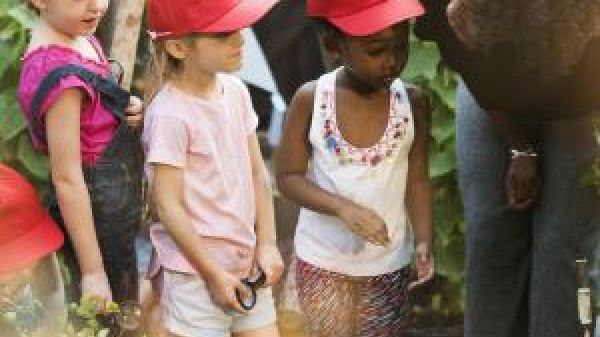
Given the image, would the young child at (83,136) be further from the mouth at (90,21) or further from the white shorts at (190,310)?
the white shorts at (190,310)

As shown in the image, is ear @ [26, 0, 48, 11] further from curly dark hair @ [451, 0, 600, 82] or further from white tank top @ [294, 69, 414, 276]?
curly dark hair @ [451, 0, 600, 82]

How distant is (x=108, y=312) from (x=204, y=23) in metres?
0.79

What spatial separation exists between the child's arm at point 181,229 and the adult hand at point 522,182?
93 centimetres

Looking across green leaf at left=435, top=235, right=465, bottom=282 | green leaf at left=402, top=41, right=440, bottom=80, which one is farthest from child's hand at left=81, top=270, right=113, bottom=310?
green leaf at left=435, top=235, right=465, bottom=282

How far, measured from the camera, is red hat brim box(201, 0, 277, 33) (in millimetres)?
3707

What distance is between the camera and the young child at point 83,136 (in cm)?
362

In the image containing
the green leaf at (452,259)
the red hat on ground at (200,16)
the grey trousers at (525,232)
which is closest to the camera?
the red hat on ground at (200,16)

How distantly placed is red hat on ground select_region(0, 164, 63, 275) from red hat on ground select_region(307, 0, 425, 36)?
38.2 inches

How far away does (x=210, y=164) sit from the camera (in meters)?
3.75

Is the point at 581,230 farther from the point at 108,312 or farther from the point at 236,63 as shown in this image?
the point at 108,312

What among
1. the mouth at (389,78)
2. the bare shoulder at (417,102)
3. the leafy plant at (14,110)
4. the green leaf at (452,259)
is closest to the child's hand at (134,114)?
the mouth at (389,78)

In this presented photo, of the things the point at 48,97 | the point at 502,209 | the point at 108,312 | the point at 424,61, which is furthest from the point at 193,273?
the point at 424,61

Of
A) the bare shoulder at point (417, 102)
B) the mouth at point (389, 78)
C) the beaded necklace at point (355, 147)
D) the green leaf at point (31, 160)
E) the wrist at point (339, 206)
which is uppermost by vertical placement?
the mouth at point (389, 78)

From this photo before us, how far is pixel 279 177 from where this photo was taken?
414 centimetres
